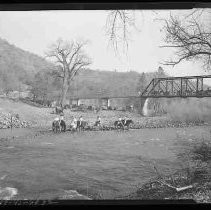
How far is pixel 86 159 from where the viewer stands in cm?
309

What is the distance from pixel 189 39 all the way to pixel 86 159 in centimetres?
152

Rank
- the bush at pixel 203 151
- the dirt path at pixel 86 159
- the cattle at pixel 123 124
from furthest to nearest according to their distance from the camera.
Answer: the cattle at pixel 123 124, the bush at pixel 203 151, the dirt path at pixel 86 159

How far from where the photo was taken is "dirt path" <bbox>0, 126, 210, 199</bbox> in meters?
2.96

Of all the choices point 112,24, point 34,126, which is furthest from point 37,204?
point 112,24

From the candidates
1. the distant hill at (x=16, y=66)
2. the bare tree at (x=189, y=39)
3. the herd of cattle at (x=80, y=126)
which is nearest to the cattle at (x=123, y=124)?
the herd of cattle at (x=80, y=126)

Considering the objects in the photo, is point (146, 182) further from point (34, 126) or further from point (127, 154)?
point (34, 126)

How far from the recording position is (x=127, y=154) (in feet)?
10.2

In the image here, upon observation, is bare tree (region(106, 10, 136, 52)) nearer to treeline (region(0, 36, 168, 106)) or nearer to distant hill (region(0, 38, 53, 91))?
treeline (region(0, 36, 168, 106))

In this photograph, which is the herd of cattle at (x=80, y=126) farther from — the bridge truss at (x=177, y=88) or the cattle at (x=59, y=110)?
the bridge truss at (x=177, y=88)

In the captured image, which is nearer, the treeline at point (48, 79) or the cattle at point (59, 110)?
the treeline at point (48, 79)

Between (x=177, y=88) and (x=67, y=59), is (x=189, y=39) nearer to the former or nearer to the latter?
(x=177, y=88)

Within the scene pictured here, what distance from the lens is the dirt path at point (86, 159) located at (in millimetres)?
2955

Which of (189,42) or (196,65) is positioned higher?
(189,42)

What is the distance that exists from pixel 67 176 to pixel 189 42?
5.66 feet
